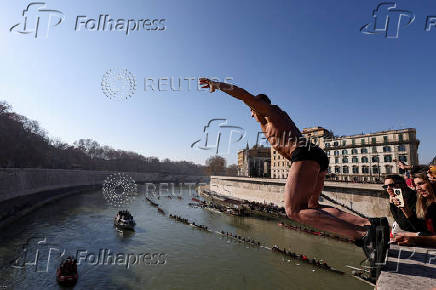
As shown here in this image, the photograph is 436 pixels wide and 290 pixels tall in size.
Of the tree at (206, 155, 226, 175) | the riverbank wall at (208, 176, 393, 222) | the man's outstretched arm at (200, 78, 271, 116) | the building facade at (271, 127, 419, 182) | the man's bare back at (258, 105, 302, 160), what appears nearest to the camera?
the man's outstretched arm at (200, 78, 271, 116)

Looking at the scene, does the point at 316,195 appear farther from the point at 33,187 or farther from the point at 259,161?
the point at 259,161

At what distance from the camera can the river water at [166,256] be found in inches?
663

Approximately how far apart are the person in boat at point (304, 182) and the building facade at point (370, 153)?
45441 mm

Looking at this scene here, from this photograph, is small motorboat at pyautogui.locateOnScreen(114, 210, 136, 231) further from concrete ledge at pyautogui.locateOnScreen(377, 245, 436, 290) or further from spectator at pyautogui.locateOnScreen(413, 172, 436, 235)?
spectator at pyautogui.locateOnScreen(413, 172, 436, 235)

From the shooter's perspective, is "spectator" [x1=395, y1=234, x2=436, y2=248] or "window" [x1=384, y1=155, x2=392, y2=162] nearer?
"spectator" [x1=395, y1=234, x2=436, y2=248]

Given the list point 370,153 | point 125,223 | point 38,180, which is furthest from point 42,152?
point 370,153

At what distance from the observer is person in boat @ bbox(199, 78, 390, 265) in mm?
3107

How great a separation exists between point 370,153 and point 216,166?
83.1 meters

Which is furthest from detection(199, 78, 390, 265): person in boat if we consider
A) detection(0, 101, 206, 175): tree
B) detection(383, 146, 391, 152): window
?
detection(0, 101, 206, 175): tree

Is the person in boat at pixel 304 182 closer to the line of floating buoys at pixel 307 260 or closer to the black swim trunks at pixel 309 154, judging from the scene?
the black swim trunks at pixel 309 154

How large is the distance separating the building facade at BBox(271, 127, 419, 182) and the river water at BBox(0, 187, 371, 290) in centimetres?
2520

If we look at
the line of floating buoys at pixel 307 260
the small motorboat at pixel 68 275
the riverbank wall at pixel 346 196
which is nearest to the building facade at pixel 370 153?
the riverbank wall at pixel 346 196

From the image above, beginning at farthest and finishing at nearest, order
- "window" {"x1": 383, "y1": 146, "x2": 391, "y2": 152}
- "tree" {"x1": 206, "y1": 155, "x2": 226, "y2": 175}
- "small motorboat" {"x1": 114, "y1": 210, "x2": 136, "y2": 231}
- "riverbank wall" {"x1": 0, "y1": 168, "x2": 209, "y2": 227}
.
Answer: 1. "tree" {"x1": 206, "y1": 155, "x2": 226, "y2": 175}
2. "window" {"x1": 383, "y1": 146, "x2": 391, "y2": 152}
3. "riverbank wall" {"x1": 0, "y1": 168, "x2": 209, "y2": 227}
4. "small motorboat" {"x1": 114, "y1": 210, "x2": 136, "y2": 231}

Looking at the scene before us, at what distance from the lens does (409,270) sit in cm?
305
